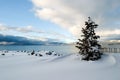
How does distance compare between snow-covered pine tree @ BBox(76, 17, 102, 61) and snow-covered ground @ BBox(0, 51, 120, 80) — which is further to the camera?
snow-covered pine tree @ BBox(76, 17, 102, 61)

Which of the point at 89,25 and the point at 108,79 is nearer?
the point at 108,79

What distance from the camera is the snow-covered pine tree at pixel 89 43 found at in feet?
69.9

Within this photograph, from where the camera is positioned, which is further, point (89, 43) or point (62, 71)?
point (89, 43)

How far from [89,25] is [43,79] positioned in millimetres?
12930

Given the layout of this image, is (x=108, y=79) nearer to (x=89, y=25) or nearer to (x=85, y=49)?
(x=85, y=49)

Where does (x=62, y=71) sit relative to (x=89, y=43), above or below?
below

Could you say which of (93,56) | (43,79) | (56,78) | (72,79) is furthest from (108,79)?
(93,56)

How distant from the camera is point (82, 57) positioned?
69.7ft

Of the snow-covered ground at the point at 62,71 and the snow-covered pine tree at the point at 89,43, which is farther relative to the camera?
the snow-covered pine tree at the point at 89,43

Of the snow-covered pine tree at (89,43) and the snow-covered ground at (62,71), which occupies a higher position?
the snow-covered pine tree at (89,43)

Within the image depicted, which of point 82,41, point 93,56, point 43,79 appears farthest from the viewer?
point 82,41

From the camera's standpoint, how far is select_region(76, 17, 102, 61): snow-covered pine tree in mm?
21312

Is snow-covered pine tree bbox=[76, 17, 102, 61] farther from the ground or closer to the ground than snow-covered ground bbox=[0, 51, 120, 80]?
farther from the ground

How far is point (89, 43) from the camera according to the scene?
71.9ft
